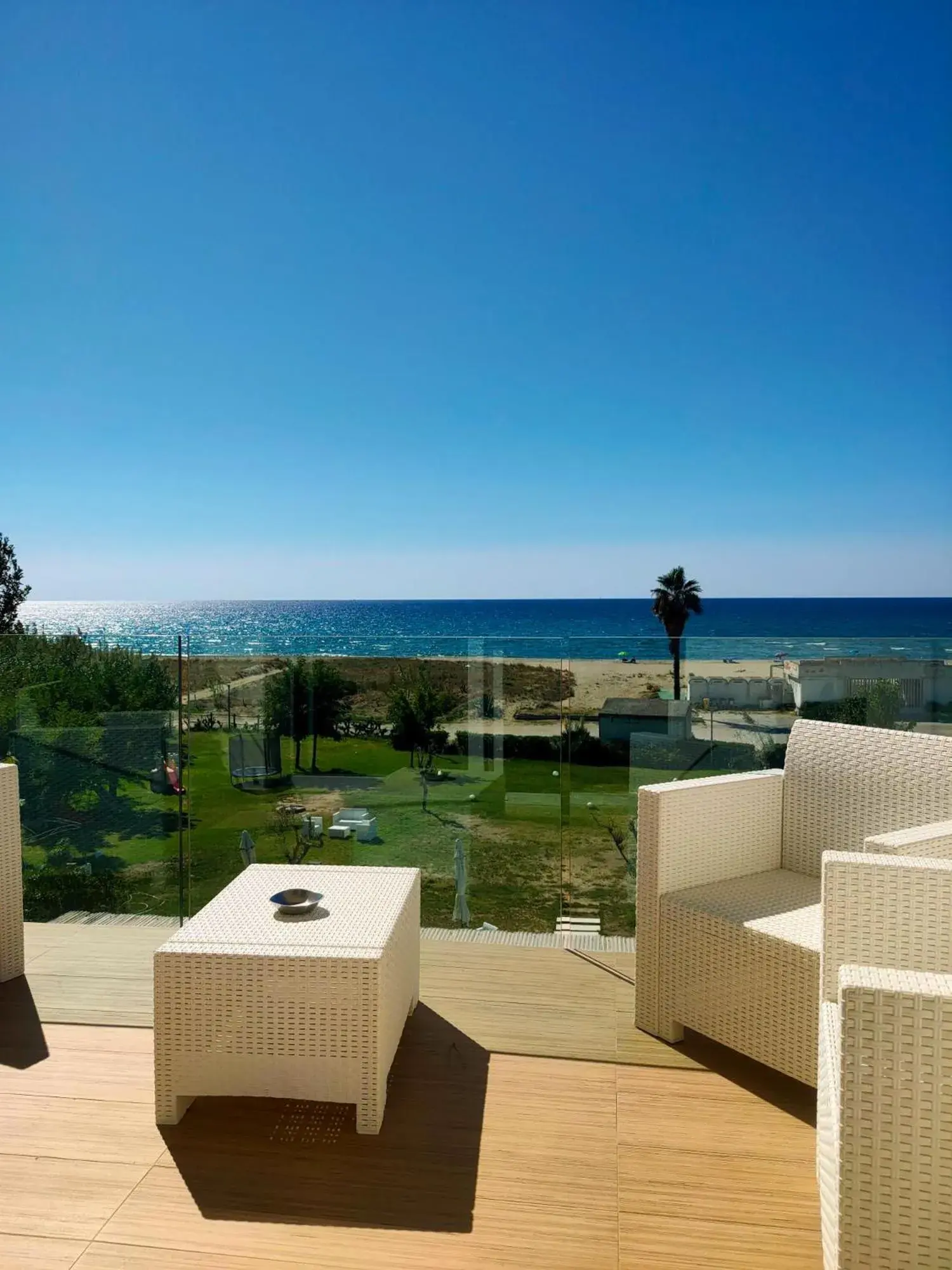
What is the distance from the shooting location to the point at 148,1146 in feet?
6.15

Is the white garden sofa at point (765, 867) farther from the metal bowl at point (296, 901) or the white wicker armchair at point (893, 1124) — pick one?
the metal bowl at point (296, 901)

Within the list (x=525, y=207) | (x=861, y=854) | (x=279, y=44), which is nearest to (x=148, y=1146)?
(x=861, y=854)

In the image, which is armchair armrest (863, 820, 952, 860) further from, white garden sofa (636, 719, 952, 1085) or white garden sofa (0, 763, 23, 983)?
white garden sofa (0, 763, 23, 983)

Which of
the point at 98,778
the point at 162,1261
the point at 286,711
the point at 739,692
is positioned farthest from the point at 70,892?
the point at 739,692

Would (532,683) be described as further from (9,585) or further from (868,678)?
(9,585)

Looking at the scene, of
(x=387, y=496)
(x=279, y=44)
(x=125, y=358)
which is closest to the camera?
(x=279, y=44)

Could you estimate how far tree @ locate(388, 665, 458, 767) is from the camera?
136 inches

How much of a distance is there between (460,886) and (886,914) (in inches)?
73.3

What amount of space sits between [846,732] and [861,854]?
86 centimetres

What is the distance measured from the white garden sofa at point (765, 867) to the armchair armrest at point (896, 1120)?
2.56ft

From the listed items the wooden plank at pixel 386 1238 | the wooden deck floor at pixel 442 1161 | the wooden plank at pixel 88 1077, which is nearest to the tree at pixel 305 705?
the wooden deck floor at pixel 442 1161

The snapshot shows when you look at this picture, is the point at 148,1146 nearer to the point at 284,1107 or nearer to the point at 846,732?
the point at 284,1107

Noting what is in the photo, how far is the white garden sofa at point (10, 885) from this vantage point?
2.79 metres

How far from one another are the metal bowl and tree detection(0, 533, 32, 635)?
10372 millimetres
